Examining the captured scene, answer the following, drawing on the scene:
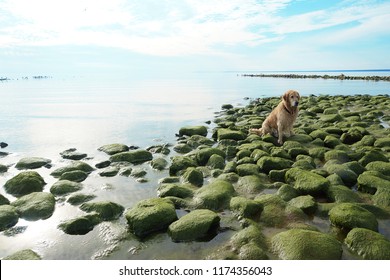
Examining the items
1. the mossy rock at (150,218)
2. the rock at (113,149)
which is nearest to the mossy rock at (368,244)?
the mossy rock at (150,218)

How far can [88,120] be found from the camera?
23062mm

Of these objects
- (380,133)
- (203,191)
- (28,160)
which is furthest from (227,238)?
(380,133)

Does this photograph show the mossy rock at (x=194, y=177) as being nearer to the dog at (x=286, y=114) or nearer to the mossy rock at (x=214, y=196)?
the mossy rock at (x=214, y=196)

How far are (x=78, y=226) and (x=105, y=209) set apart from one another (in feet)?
2.34

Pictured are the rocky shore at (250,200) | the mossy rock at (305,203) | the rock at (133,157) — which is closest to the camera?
the rocky shore at (250,200)

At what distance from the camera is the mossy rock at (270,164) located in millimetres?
9221

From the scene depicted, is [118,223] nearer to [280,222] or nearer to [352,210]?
[280,222]

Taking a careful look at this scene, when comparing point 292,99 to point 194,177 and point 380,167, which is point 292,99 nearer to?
point 380,167

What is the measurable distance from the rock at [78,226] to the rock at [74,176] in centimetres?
295

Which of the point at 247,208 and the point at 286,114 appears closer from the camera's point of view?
the point at 247,208

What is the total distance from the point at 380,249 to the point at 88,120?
2127cm

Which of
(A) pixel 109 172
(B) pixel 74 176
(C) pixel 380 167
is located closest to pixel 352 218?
(C) pixel 380 167

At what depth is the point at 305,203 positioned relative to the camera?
688cm

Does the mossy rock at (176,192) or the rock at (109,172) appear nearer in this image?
the mossy rock at (176,192)
